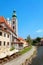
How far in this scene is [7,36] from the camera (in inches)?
2215

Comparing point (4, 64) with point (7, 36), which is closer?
point (4, 64)

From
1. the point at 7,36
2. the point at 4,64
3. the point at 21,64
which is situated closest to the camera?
the point at 4,64

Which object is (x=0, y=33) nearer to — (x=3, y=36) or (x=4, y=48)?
(x=3, y=36)

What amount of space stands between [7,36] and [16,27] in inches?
1335

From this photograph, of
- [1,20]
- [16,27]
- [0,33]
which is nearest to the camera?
[0,33]

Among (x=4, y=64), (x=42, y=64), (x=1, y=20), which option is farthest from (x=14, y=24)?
(x=4, y=64)

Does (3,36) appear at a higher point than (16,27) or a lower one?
lower

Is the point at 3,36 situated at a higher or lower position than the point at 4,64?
higher

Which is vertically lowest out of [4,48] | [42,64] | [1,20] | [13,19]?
[42,64]

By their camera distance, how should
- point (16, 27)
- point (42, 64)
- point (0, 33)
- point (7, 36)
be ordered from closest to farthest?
point (42, 64) → point (0, 33) → point (7, 36) → point (16, 27)

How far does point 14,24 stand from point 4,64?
61300 mm

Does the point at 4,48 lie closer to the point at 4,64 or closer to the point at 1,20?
the point at 1,20

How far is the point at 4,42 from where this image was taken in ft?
177

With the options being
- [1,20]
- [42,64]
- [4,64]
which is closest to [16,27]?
[1,20]
